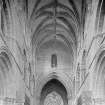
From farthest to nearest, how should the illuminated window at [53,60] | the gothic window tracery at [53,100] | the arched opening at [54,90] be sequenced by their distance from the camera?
1. the gothic window tracery at [53,100]
2. the arched opening at [54,90]
3. the illuminated window at [53,60]

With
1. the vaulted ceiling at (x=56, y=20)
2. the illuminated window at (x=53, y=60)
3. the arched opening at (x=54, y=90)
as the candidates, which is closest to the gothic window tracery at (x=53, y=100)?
the arched opening at (x=54, y=90)

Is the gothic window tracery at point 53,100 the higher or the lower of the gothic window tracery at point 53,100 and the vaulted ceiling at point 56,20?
the lower

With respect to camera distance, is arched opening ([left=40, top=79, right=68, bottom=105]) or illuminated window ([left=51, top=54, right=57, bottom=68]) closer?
illuminated window ([left=51, top=54, right=57, bottom=68])

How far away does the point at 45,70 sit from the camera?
3030 centimetres

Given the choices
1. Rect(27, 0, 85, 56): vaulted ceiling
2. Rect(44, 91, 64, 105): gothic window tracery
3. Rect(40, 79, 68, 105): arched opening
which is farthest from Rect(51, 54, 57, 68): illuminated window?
Rect(44, 91, 64, 105): gothic window tracery

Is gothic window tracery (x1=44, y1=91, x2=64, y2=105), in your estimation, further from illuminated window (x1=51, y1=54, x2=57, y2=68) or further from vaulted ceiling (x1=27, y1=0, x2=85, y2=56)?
vaulted ceiling (x1=27, y1=0, x2=85, y2=56)

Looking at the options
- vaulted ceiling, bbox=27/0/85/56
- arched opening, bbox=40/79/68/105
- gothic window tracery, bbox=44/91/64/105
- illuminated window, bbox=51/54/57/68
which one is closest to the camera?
vaulted ceiling, bbox=27/0/85/56

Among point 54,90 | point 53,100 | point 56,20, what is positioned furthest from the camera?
point 53,100

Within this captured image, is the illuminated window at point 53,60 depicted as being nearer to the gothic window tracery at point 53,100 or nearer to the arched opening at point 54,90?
the arched opening at point 54,90

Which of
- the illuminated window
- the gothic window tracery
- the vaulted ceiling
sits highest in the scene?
the vaulted ceiling

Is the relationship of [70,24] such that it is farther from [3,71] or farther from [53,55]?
[3,71]

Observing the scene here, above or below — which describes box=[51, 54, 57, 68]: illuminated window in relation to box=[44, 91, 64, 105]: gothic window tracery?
above

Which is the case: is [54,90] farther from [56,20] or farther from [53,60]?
[56,20]

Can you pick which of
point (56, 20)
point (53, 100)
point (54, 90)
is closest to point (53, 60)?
point (54, 90)
